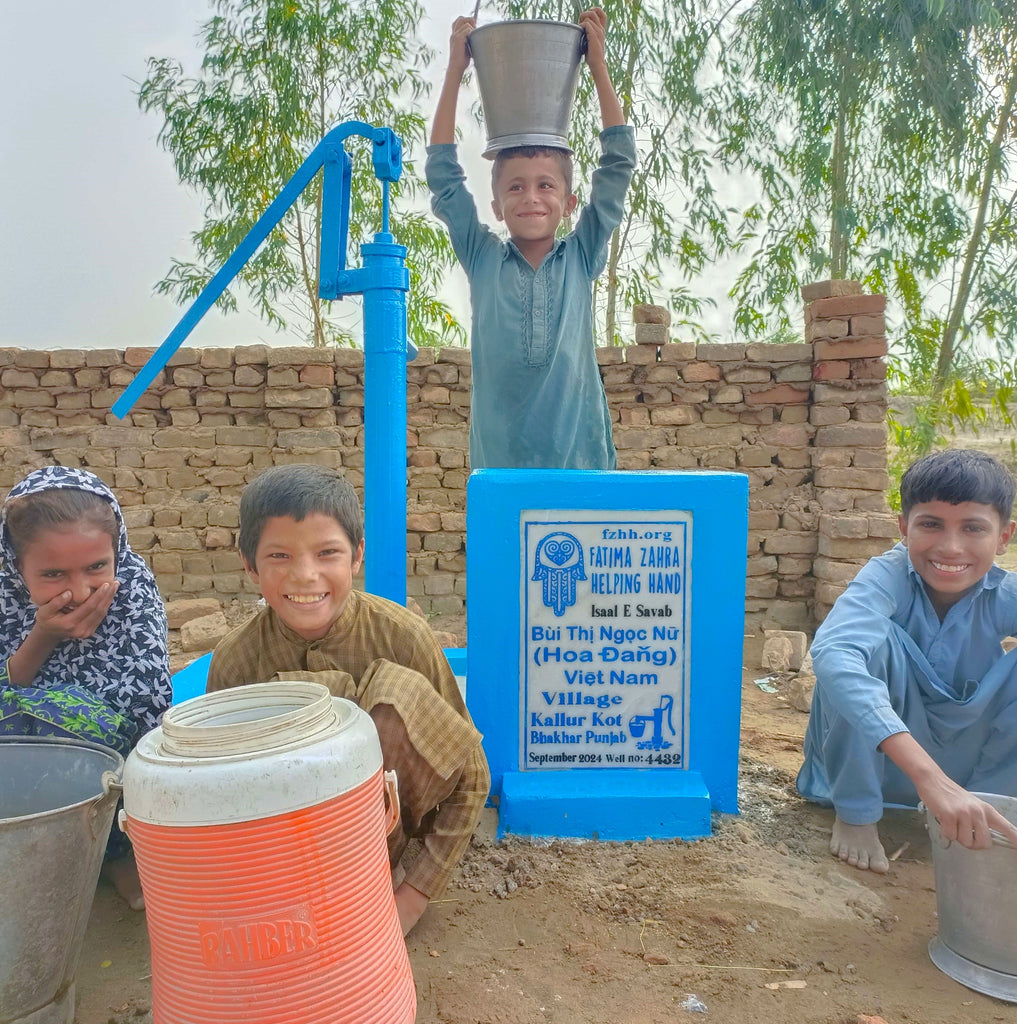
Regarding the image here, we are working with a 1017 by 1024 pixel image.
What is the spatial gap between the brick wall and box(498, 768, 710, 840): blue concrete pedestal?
276 cm

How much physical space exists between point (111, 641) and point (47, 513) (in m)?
0.33

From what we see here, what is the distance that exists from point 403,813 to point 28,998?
2.26ft

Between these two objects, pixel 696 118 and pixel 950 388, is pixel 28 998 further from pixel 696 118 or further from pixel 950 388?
pixel 950 388

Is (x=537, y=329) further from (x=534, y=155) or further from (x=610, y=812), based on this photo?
(x=610, y=812)

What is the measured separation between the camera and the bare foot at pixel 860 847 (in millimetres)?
2104

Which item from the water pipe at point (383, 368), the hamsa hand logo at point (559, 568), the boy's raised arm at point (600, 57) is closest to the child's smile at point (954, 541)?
the hamsa hand logo at point (559, 568)

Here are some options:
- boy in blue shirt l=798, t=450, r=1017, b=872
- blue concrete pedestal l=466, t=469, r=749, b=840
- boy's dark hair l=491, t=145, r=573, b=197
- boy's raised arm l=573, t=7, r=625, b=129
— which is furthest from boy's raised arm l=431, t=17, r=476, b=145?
boy in blue shirt l=798, t=450, r=1017, b=872

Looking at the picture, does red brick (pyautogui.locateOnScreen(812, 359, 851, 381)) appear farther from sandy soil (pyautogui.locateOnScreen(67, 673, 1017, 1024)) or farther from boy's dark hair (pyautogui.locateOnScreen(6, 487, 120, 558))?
boy's dark hair (pyautogui.locateOnScreen(6, 487, 120, 558))

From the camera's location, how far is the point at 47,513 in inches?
72.6

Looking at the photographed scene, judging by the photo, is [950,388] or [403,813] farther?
[950,388]

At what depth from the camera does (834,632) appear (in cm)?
207

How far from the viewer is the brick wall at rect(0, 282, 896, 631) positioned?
4703 mm

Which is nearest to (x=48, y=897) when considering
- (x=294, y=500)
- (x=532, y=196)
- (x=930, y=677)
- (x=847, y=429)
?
(x=294, y=500)

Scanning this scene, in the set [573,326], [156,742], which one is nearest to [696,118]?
[573,326]
